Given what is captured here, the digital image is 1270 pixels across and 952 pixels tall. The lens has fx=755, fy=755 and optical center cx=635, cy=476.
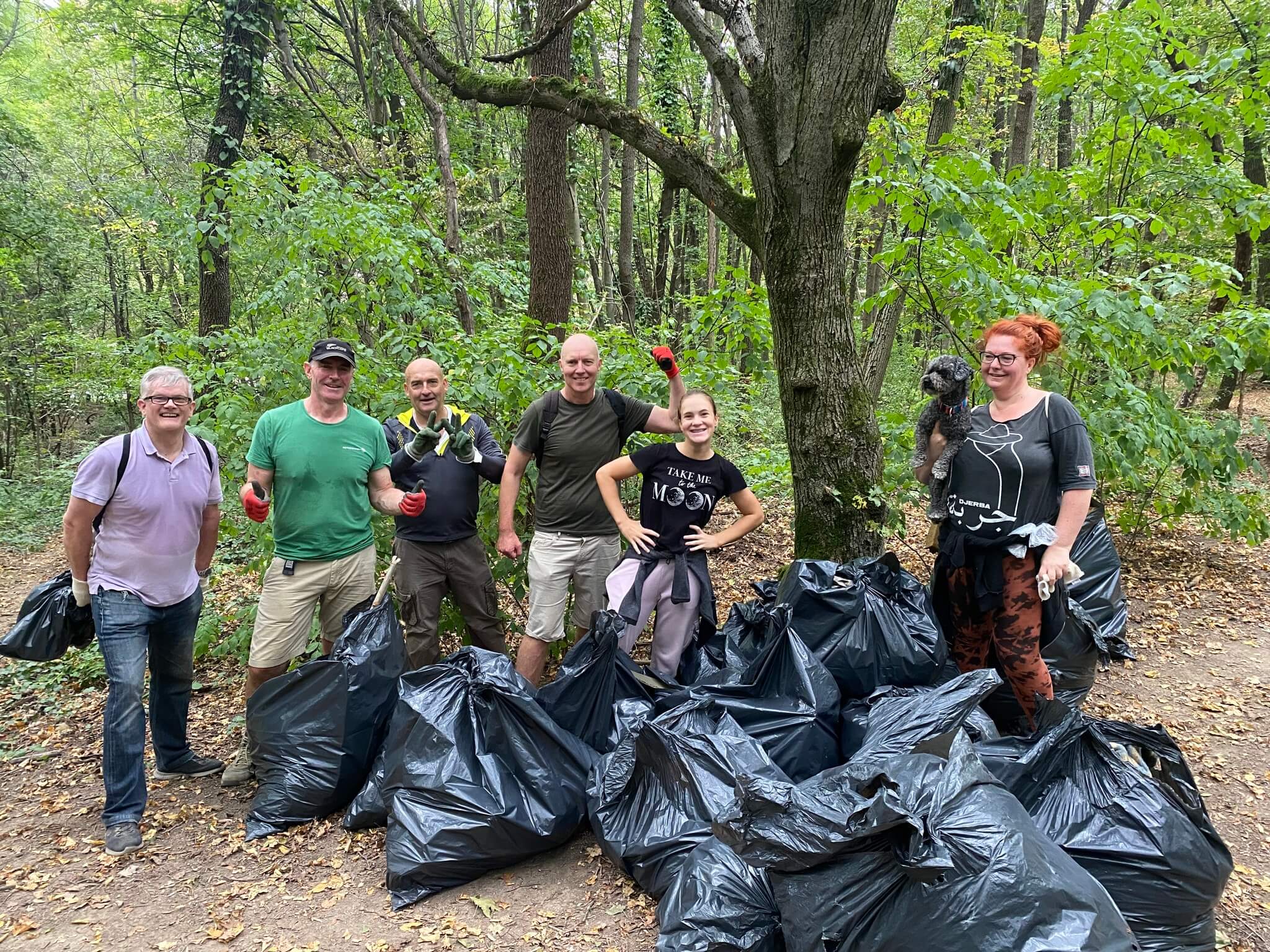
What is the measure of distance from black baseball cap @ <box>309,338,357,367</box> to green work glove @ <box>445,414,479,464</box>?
1.67 ft

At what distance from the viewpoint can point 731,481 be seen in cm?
321

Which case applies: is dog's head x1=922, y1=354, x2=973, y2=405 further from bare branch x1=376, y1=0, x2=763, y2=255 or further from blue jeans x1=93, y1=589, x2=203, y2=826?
blue jeans x1=93, y1=589, x2=203, y2=826

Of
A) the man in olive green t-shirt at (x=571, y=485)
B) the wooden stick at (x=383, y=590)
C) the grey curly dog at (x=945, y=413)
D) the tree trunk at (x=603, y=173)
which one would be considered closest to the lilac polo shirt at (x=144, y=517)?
the wooden stick at (x=383, y=590)

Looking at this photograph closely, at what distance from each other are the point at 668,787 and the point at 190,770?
2.17m

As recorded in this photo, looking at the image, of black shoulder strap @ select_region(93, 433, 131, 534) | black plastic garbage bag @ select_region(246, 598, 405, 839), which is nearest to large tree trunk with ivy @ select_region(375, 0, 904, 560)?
black plastic garbage bag @ select_region(246, 598, 405, 839)

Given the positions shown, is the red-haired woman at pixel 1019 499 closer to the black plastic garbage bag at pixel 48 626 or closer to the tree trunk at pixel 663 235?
the black plastic garbage bag at pixel 48 626

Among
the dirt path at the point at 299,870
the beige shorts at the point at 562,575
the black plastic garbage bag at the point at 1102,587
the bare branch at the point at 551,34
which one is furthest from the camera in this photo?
the black plastic garbage bag at the point at 1102,587

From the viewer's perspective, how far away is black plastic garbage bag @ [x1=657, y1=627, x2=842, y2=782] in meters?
2.54

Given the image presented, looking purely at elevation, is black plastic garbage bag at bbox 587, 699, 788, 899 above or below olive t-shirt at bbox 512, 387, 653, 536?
below

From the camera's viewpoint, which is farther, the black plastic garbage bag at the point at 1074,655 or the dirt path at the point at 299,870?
the black plastic garbage bag at the point at 1074,655

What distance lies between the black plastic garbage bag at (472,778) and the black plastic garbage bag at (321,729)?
0.74ft

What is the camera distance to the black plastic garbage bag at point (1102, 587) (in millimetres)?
4191

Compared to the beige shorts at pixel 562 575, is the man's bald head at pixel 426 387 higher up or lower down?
higher up

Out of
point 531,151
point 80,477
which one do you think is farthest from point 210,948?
point 531,151
